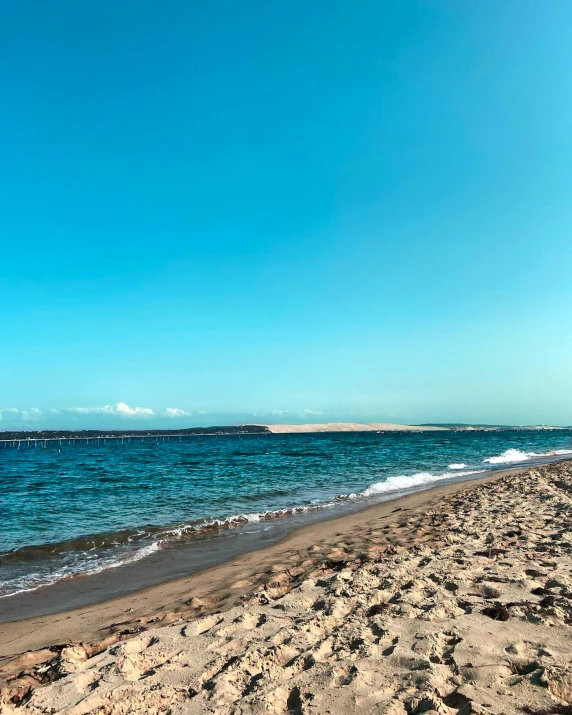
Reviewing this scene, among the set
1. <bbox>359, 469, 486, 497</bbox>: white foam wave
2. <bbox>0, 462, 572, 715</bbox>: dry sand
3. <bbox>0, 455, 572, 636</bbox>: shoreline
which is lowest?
<bbox>359, 469, 486, 497</bbox>: white foam wave

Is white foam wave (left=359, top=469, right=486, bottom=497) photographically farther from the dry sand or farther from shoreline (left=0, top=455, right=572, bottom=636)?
the dry sand

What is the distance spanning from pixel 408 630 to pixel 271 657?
1.43m

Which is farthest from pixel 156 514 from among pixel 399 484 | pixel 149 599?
pixel 399 484

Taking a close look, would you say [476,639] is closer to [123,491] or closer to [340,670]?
[340,670]

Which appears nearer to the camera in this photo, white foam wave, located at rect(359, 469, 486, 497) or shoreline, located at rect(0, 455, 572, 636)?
shoreline, located at rect(0, 455, 572, 636)

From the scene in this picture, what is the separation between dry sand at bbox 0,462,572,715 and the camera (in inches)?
138

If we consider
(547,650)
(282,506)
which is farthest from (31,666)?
(282,506)

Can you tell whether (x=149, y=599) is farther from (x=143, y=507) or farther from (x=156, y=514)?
(x=143, y=507)

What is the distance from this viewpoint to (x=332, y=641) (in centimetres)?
443

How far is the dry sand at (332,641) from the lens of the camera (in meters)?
3.52

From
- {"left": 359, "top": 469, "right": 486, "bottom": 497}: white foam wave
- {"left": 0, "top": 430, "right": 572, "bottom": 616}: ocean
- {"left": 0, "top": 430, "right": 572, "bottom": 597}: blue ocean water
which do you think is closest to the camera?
{"left": 0, "top": 430, "right": 572, "bottom": 616}: ocean

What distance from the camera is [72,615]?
6.64m

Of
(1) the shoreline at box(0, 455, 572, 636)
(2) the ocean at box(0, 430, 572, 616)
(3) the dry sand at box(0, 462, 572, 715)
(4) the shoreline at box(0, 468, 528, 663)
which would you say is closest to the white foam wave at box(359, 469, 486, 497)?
(2) the ocean at box(0, 430, 572, 616)


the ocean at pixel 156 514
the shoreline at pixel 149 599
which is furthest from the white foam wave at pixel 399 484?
the shoreline at pixel 149 599
